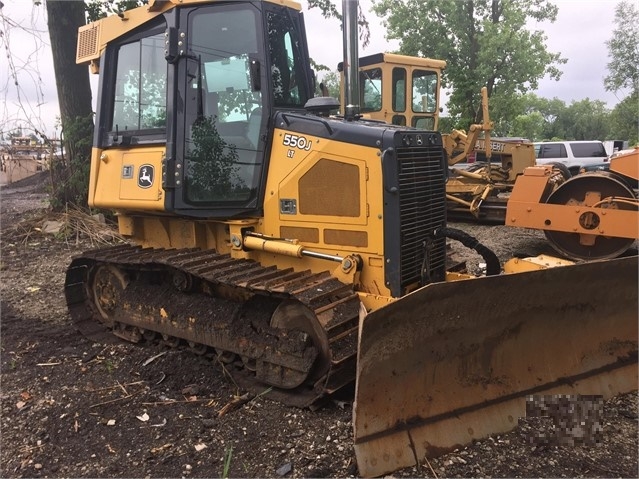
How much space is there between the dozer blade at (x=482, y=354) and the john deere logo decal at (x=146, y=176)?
256cm

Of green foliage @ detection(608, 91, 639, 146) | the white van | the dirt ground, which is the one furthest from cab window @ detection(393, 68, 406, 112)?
green foliage @ detection(608, 91, 639, 146)

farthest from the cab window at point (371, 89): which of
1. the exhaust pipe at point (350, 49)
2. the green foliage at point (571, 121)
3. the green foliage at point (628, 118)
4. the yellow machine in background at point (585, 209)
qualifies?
the green foliage at point (571, 121)

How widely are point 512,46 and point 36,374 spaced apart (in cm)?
2459

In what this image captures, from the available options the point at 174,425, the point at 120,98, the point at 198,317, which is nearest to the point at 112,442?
the point at 174,425

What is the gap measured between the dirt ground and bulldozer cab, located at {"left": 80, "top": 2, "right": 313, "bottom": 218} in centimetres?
144

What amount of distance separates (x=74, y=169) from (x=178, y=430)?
24.9 ft

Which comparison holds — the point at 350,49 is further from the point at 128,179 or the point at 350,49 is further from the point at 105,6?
the point at 105,6

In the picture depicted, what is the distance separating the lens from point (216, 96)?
430 centimetres

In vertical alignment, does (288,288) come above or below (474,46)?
below

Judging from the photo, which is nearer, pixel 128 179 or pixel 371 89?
pixel 128 179

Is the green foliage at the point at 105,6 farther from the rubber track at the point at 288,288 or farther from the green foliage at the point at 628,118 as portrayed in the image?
the green foliage at the point at 628,118

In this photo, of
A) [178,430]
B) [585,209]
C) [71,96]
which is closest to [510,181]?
[585,209]

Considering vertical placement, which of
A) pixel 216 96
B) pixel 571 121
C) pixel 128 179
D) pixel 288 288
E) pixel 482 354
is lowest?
pixel 482 354

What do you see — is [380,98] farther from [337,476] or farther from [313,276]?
[337,476]
